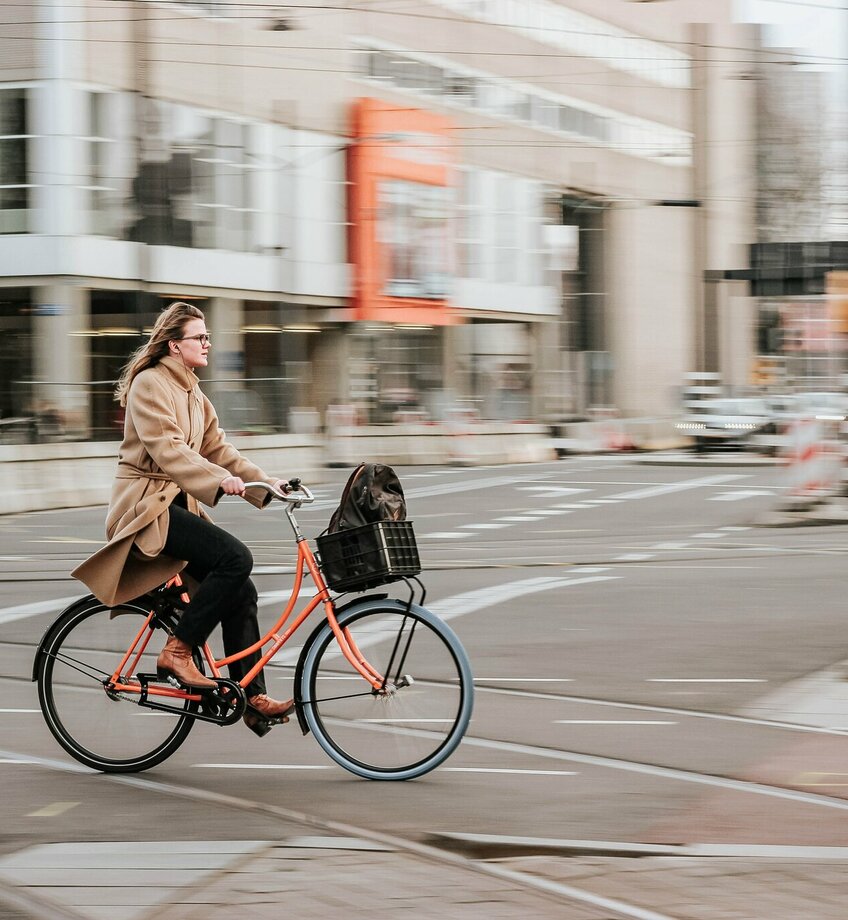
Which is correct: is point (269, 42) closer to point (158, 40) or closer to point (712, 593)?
point (158, 40)

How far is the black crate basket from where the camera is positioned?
571cm

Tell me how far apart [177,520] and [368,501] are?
71cm

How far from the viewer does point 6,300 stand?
34781 millimetres

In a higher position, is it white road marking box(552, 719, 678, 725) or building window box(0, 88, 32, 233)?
building window box(0, 88, 32, 233)

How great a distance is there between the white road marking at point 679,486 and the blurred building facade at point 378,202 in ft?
19.7

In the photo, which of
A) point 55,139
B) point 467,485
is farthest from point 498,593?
point 55,139

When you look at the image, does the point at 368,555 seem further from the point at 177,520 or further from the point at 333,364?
the point at 333,364

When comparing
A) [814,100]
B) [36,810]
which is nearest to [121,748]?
[36,810]

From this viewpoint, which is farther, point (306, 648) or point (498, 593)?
point (498, 593)

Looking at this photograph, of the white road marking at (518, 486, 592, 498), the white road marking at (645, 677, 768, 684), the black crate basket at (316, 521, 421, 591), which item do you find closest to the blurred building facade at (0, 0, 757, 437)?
the white road marking at (518, 486, 592, 498)

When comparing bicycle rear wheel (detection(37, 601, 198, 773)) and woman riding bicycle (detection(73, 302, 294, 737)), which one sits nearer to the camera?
woman riding bicycle (detection(73, 302, 294, 737))

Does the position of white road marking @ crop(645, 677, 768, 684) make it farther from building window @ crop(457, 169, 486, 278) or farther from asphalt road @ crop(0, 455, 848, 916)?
building window @ crop(457, 169, 486, 278)

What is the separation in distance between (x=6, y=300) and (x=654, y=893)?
32012mm

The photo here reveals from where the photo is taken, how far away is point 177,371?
19.8ft
